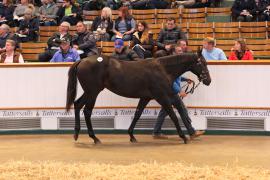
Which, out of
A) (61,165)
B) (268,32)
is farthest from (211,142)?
(268,32)

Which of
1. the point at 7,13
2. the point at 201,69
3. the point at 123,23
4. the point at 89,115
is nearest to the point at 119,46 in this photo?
the point at 89,115

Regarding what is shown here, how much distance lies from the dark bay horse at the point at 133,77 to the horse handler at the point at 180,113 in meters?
0.14

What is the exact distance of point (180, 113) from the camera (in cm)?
1191

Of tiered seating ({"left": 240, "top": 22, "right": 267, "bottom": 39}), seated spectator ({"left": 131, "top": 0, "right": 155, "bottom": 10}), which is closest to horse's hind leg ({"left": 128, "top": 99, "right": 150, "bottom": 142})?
tiered seating ({"left": 240, "top": 22, "right": 267, "bottom": 39})

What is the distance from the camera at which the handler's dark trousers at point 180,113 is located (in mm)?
11909

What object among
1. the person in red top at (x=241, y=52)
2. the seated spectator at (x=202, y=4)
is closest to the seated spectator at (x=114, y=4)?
the seated spectator at (x=202, y=4)

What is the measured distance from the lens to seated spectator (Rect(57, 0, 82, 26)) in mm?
17828

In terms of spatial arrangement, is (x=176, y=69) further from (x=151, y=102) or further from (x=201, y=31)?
(x=201, y=31)

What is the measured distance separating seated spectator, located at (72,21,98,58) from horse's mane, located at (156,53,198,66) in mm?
2915

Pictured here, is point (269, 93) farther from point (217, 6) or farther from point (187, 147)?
point (217, 6)

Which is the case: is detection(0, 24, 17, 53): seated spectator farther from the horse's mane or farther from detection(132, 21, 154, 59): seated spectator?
the horse's mane

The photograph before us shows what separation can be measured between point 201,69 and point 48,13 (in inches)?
302

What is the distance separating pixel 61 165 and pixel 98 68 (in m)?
2.78

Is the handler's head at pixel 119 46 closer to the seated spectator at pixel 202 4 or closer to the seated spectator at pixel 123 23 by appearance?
the seated spectator at pixel 123 23
